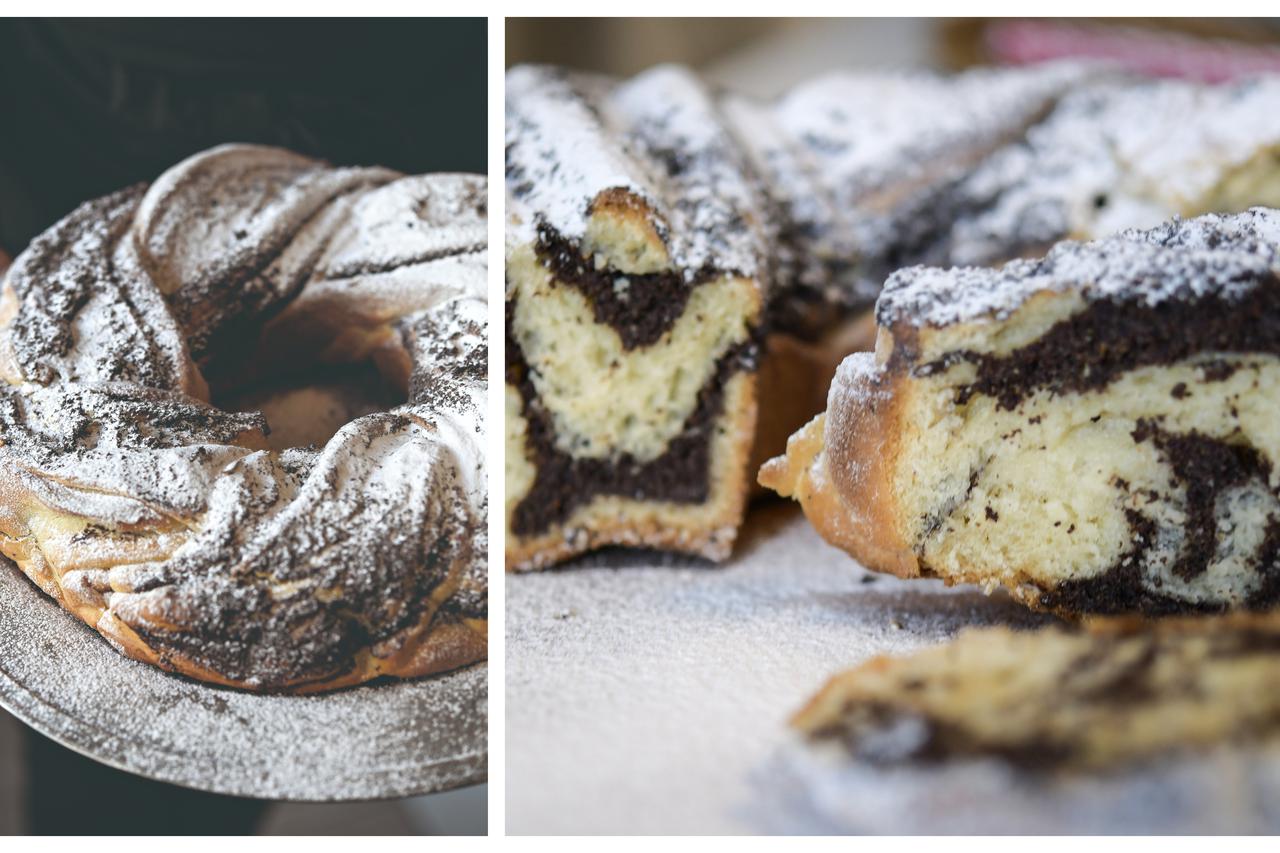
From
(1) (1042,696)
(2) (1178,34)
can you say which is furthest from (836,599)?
(2) (1178,34)

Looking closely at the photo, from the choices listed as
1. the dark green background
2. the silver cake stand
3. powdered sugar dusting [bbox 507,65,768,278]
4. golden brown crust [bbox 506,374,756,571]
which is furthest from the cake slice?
the dark green background

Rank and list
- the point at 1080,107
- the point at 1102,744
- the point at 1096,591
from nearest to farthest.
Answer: the point at 1102,744, the point at 1096,591, the point at 1080,107

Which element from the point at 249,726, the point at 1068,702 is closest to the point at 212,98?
the point at 249,726

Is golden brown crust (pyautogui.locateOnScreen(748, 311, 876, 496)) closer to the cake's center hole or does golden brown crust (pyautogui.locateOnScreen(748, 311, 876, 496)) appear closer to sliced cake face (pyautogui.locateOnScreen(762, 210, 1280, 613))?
sliced cake face (pyautogui.locateOnScreen(762, 210, 1280, 613))

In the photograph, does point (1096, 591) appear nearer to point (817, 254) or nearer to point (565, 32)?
point (817, 254)

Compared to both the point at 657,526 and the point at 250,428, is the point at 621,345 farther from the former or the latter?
the point at 250,428
